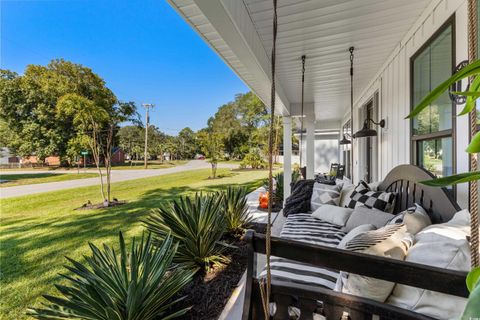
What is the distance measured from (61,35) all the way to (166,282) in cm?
1713

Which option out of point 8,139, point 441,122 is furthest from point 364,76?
point 8,139

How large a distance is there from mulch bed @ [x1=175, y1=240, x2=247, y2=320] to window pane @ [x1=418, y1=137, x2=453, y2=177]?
2.22 meters

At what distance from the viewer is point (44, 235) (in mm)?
4340

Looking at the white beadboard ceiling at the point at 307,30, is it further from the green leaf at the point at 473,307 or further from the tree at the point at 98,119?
the tree at the point at 98,119

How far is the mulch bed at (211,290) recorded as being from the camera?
2004 millimetres

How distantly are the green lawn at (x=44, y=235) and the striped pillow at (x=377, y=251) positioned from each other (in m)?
2.58

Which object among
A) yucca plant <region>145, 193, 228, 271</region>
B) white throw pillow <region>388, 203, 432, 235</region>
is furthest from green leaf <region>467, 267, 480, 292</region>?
yucca plant <region>145, 193, 228, 271</region>

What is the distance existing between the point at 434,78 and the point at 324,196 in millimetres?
1843

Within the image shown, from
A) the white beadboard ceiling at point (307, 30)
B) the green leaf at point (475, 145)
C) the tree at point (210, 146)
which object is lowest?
the green leaf at point (475, 145)

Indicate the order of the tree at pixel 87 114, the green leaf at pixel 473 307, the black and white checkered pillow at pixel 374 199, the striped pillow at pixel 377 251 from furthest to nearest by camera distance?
the tree at pixel 87 114
the black and white checkered pillow at pixel 374 199
the striped pillow at pixel 377 251
the green leaf at pixel 473 307

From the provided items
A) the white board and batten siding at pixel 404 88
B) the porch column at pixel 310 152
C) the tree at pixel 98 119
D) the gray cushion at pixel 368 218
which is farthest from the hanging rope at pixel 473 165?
the tree at pixel 98 119

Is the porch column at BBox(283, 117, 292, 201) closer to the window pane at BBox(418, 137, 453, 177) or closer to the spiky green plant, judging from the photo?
the spiky green plant

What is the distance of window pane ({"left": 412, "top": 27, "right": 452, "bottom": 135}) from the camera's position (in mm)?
1922

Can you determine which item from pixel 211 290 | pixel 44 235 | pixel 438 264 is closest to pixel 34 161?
pixel 44 235
